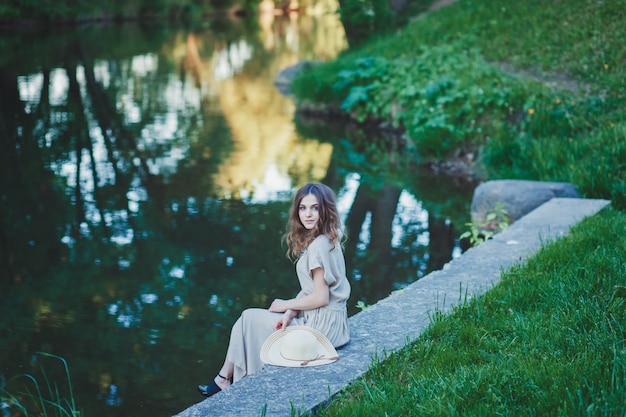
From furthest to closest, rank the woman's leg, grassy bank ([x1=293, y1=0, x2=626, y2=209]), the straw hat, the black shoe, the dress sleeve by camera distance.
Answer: grassy bank ([x1=293, y1=0, x2=626, y2=209])
the black shoe
the woman's leg
the dress sleeve
the straw hat

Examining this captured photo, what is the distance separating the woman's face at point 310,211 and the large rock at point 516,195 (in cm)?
434

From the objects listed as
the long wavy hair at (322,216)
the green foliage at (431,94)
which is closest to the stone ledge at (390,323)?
the long wavy hair at (322,216)

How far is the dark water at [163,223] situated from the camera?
5906mm

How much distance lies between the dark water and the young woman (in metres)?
0.82

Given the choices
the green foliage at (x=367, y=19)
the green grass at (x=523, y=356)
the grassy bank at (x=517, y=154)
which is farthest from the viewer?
the green foliage at (x=367, y=19)

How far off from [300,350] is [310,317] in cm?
26

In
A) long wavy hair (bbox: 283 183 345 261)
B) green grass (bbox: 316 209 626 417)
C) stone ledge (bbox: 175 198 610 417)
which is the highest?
long wavy hair (bbox: 283 183 345 261)

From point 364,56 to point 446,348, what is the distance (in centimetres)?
1356

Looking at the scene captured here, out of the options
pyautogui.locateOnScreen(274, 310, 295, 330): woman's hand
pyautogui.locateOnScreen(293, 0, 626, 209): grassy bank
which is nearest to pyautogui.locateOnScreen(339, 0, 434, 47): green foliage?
pyautogui.locateOnScreen(293, 0, 626, 209): grassy bank

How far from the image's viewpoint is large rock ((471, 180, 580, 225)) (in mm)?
8430

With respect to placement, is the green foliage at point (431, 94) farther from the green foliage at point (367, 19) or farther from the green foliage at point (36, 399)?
the green foliage at point (36, 399)

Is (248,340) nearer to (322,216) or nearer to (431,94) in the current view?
(322,216)

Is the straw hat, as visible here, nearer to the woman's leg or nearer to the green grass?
the woman's leg

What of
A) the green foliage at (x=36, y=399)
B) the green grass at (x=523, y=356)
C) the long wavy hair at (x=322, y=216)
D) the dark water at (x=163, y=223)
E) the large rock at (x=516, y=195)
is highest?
the long wavy hair at (x=322, y=216)
